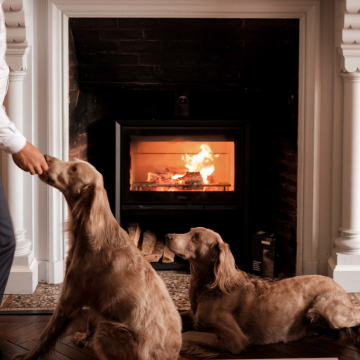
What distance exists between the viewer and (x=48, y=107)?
3.23 meters

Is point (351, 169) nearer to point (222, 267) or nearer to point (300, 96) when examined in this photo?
point (300, 96)

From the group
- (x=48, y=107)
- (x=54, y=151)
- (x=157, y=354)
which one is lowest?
(x=157, y=354)

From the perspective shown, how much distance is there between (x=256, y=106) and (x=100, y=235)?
221cm

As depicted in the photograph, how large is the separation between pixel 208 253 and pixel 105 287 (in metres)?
0.64

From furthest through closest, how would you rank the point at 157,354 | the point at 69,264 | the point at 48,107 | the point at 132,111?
the point at 132,111
the point at 48,107
the point at 69,264
the point at 157,354

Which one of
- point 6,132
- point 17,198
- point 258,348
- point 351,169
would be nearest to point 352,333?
point 258,348

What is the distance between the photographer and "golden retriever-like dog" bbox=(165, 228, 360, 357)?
7.86 feet

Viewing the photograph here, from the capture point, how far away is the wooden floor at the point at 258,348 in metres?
2.37

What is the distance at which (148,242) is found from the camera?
375cm

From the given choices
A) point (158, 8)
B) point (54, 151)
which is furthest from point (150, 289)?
point (158, 8)

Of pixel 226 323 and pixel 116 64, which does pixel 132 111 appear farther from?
pixel 226 323

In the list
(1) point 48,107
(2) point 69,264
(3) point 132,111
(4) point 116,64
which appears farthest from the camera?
(3) point 132,111

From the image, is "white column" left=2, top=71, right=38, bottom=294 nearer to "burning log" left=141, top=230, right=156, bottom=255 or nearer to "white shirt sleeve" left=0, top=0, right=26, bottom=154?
"burning log" left=141, top=230, right=156, bottom=255

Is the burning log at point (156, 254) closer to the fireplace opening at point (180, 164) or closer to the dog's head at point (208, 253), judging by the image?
the fireplace opening at point (180, 164)
